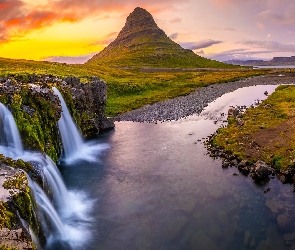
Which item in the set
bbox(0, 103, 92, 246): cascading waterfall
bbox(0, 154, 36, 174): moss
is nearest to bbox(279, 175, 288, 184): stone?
bbox(0, 103, 92, 246): cascading waterfall

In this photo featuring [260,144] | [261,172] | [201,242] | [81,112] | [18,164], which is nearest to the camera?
[201,242]

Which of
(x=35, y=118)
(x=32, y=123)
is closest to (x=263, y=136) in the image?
(x=35, y=118)

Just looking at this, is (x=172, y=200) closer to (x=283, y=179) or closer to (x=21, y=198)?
(x=283, y=179)

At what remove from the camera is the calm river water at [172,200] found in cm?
1992

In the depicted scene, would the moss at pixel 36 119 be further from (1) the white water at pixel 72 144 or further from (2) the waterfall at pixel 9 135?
(1) the white water at pixel 72 144

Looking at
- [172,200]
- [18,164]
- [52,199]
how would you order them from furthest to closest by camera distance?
[172,200]
[52,199]
[18,164]

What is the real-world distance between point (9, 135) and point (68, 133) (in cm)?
1198

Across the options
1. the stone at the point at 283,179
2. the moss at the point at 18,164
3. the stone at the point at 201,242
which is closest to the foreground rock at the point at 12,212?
the moss at the point at 18,164

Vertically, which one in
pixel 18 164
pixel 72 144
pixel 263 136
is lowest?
pixel 263 136

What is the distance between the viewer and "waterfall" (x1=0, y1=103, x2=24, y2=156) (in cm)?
2603

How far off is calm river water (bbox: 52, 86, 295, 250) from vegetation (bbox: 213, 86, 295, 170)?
11.0 feet

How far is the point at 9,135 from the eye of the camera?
26.4m

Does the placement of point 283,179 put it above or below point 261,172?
below

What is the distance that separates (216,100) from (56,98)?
50157 millimetres
